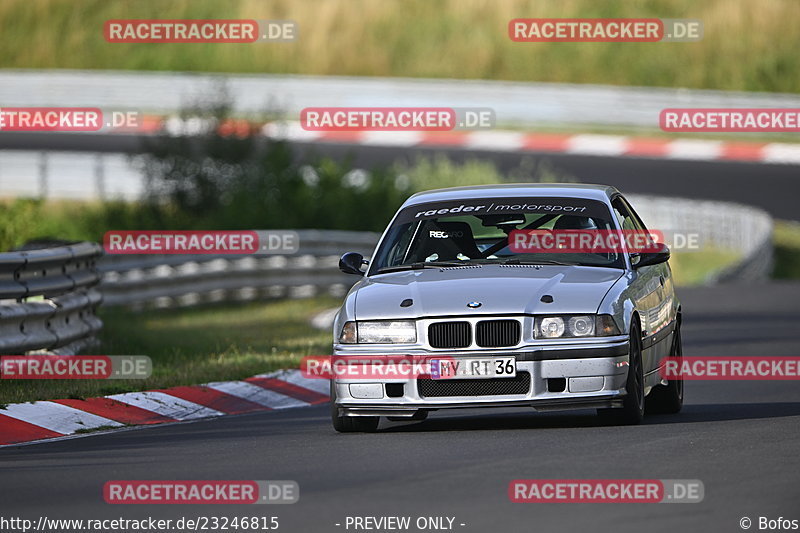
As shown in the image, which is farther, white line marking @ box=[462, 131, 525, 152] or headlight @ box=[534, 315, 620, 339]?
white line marking @ box=[462, 131, 525, 152]

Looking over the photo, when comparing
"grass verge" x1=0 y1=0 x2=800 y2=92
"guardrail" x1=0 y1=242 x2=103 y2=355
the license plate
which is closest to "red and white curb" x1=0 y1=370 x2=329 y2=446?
"guardrail" x1=0 y1=242 x2=103 y2=355

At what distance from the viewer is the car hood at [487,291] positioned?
1030 cm

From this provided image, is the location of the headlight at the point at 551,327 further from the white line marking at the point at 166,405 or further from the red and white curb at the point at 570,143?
the red and white curb at the point at 570,143

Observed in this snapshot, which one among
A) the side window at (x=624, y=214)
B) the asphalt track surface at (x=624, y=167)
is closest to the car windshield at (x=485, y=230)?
the side window at (x=624, y=214)

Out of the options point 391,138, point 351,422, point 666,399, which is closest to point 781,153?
point 391,138

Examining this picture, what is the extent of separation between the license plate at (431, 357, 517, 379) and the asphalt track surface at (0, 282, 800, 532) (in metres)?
0.38

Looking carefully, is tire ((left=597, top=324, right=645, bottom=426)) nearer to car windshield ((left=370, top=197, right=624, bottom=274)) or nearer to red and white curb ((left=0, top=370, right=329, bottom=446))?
car windshield ((left=370, top=197, right=624, bottom=274))

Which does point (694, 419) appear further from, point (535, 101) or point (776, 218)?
point (535, 101)

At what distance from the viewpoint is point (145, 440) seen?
10.6m

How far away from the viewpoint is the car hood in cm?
1030

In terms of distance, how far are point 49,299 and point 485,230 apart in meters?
4.23

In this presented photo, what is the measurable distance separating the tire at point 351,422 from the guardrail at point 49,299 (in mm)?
3174

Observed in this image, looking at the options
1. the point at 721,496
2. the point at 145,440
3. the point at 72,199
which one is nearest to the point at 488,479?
the point at 721,496

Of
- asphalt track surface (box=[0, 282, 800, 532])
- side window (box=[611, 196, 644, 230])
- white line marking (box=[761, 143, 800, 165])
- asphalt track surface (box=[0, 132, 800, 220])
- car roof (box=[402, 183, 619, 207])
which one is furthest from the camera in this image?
white line marking (box=[761, 143, 800, 165])
